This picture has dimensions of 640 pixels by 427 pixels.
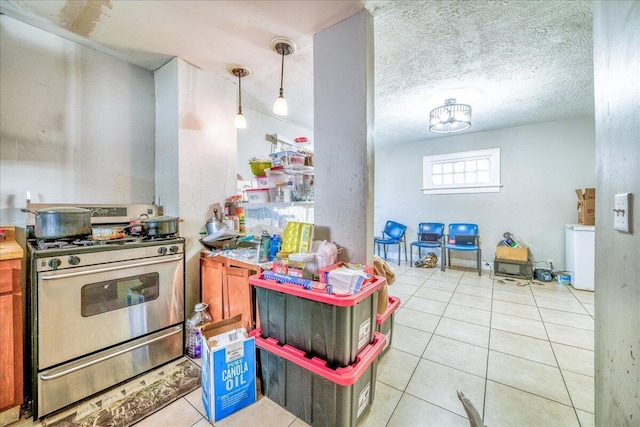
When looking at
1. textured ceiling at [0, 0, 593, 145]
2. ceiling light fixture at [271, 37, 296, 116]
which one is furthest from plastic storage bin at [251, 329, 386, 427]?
textured ceiling at [0, 0, 593, 145]

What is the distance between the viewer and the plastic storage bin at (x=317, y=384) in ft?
3.54

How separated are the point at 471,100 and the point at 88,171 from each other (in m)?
4.02

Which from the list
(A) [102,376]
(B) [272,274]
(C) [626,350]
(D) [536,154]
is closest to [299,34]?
(B) [272,274]

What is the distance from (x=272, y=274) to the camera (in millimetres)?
1287

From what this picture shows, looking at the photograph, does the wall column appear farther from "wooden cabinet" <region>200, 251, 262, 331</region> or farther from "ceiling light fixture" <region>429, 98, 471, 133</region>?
"ceiling light fixture" <region>429, 98, 471, 133</region>

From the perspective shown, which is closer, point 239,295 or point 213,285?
point 239,295

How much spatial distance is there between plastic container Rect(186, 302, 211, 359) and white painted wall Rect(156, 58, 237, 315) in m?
0.22

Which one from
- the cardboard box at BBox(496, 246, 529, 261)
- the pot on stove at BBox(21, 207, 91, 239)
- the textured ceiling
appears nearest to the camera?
the pot on stove at BBox(21, 207, 91, 239)

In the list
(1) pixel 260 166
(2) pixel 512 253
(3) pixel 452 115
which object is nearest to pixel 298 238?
(1) pixel 260 166

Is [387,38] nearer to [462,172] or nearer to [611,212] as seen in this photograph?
[611,212]

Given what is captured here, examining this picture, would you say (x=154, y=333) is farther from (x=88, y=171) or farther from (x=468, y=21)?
(x=468, y=21)

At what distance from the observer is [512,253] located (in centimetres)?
377

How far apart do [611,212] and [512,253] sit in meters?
3.69

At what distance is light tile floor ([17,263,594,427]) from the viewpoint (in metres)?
1.27
